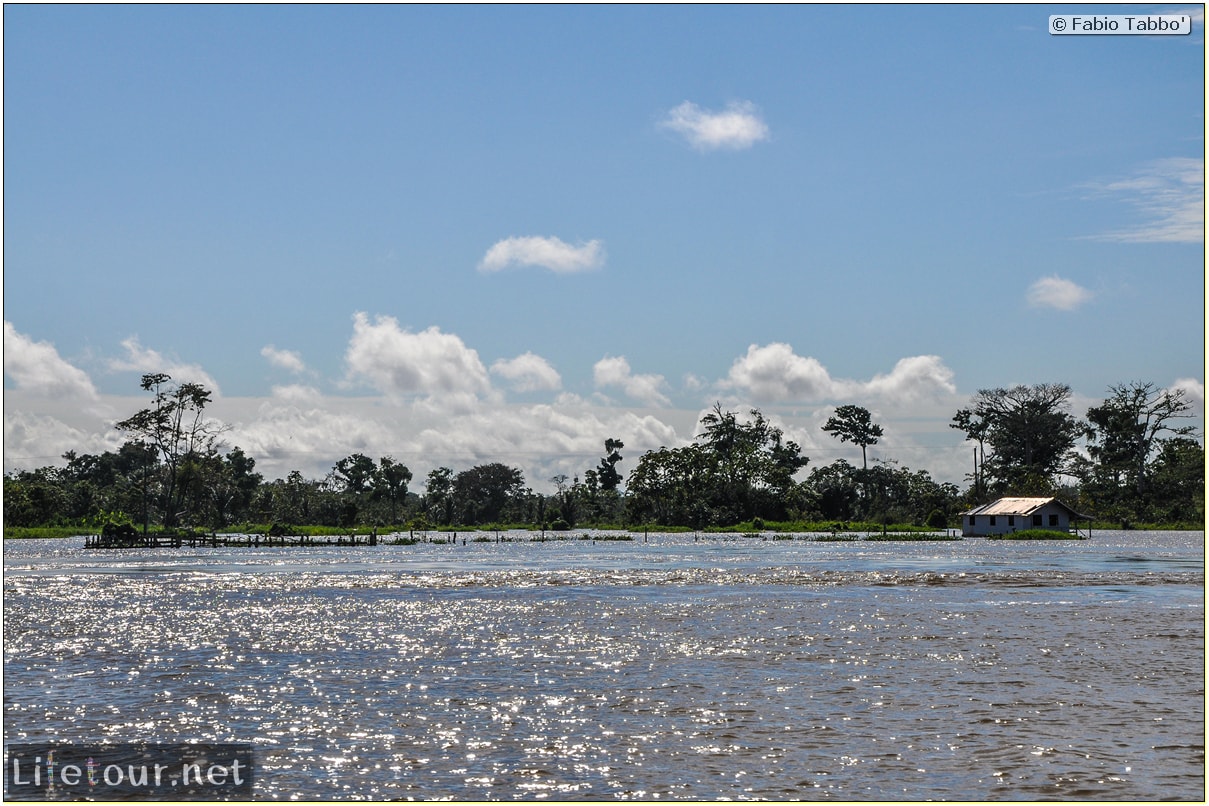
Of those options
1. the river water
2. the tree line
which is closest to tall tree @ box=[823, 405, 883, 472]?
the tree line

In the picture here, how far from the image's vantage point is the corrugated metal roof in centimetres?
10300

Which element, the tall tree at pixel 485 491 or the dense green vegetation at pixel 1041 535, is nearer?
the dense green vegetation at pixel 1041 535

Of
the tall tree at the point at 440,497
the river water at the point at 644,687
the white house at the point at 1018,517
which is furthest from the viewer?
the tall tree at the point at 440,497

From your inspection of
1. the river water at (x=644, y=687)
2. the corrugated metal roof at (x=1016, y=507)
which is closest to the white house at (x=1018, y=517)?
the corrugated metal roof at (x=1016, y=507)

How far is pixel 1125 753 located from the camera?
15.0 meters

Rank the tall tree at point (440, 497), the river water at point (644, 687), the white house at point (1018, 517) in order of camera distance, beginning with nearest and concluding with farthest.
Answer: the river water at point (644, 687) < the white house at point (1018, 517) < the tall tree at point (440, 497)

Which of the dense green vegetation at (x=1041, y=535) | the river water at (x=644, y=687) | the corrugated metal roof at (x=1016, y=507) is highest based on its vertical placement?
the corrugated metal roof at (x=1016, y=507)

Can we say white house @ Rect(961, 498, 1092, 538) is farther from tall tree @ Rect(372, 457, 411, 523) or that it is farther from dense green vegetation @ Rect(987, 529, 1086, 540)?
tall tree @ Rect(372, 457, 411, 523)

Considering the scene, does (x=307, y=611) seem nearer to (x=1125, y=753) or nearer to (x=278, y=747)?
(x=278, y=747)

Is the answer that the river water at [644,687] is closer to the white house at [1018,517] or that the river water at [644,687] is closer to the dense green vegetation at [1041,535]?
the dense green vegetation at [1041,535]

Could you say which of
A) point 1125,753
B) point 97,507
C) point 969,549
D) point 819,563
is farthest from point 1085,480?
point 1125,753

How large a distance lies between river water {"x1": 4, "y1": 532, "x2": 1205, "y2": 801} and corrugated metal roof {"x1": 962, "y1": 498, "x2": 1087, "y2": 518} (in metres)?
61.3

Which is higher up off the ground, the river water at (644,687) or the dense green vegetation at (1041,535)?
the river water at (644,687)

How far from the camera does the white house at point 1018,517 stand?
102m
